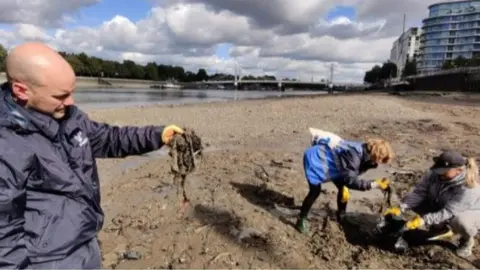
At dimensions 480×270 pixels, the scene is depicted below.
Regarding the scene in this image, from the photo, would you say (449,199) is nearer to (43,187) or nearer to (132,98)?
(43,187)

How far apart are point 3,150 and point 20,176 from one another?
132mm

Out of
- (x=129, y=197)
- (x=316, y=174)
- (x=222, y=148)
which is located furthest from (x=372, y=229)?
(x=222, y=148)

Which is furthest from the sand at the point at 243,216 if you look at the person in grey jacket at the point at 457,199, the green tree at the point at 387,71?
the green tree at the point at 387,71

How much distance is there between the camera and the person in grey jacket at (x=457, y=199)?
4.21 metres

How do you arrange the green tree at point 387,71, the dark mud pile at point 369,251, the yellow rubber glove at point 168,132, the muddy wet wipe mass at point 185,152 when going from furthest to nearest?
the green tree at point 387,71 < the dark mud pile at point 369,251 < the muddy wet wipe mass at point 185,152 < the yellow rubber glove at point 168,132

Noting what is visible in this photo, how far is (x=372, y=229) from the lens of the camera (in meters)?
5.21

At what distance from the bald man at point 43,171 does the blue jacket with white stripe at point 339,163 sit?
11.1 ft

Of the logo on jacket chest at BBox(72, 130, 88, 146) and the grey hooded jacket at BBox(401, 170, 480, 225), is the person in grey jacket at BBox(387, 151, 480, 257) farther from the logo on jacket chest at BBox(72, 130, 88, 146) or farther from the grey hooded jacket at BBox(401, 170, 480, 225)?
the logo on jacket chest at BBox(72, 130, 88, 146)

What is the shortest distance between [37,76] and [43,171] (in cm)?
45

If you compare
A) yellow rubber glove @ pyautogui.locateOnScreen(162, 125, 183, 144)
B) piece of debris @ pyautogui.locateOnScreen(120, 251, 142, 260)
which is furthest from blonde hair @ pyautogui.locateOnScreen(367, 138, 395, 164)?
piece of debris @ pyautogui.locateOnScreen(120, 251, 142, 260)

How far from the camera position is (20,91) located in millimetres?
1827

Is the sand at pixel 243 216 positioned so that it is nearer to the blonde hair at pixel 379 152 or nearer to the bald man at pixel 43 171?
the blonde hair at pixel 379 152

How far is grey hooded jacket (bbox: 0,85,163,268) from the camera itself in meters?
1.72

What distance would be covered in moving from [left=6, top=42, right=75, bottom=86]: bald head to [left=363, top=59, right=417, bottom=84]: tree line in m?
115
